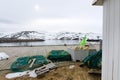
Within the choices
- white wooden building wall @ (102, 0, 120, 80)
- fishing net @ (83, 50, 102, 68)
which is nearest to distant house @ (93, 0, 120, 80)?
white wooden building wall @ (102, 0, 120, 80)

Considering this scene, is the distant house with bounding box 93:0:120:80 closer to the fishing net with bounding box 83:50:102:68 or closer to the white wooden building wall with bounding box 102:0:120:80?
the white wooden building wall with bounding box 102:0:120:80

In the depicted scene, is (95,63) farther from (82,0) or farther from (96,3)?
(82,0)

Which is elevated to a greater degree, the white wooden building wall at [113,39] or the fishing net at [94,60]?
the white wooden building wall at [113,39]

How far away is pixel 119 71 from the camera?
1.89m

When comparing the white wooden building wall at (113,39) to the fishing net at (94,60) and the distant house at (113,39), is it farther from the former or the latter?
the fishing net at (94,60)

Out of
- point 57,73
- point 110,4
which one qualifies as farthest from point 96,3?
point 57,73

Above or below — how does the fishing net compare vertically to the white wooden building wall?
below

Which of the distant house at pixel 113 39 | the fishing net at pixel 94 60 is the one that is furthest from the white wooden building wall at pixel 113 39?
the fishing net at pixel 94 60

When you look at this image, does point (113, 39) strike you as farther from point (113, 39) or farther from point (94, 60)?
point (94, 60)

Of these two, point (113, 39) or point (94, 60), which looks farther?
point (94, 60)

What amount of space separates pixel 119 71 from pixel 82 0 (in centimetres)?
819

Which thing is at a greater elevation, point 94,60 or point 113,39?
point 113,39

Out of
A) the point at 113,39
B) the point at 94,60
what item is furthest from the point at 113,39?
the point at 94,60

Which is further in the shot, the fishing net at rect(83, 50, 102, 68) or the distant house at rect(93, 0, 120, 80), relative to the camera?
the fishing net at rect(83, 50, 102, 68)
